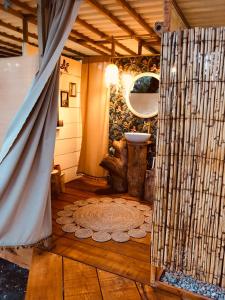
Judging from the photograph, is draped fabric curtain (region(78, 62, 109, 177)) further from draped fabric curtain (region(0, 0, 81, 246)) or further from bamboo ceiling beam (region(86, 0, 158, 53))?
draped fabric curtain (region(0, 0, 81, 246))

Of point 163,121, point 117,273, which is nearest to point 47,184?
point 117,273

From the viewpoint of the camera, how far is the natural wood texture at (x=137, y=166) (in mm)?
4023

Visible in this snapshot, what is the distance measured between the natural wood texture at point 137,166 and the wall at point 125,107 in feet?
2.01

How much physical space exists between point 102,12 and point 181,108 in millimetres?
1664

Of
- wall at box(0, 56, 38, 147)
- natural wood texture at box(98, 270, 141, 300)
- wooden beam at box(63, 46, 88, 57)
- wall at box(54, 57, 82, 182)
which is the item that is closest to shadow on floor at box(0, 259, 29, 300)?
natural wood texture at box(98, 270, 141, 300)

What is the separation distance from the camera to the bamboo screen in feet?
5.30

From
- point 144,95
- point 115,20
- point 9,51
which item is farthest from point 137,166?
point 9,51

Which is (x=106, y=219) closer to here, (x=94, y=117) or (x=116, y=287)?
(x=116, y=287)

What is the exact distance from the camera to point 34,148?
2193 millimetres

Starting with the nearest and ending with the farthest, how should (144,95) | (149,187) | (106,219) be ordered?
(106,219) < (149,187) < (144,95)

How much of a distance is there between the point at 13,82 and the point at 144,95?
2.26m

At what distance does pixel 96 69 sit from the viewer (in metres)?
4.73

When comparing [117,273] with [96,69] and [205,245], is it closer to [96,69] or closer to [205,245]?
[205,245]

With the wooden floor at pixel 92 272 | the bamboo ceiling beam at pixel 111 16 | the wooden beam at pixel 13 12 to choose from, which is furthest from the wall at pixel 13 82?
the wooden floor at pixel 92 272
